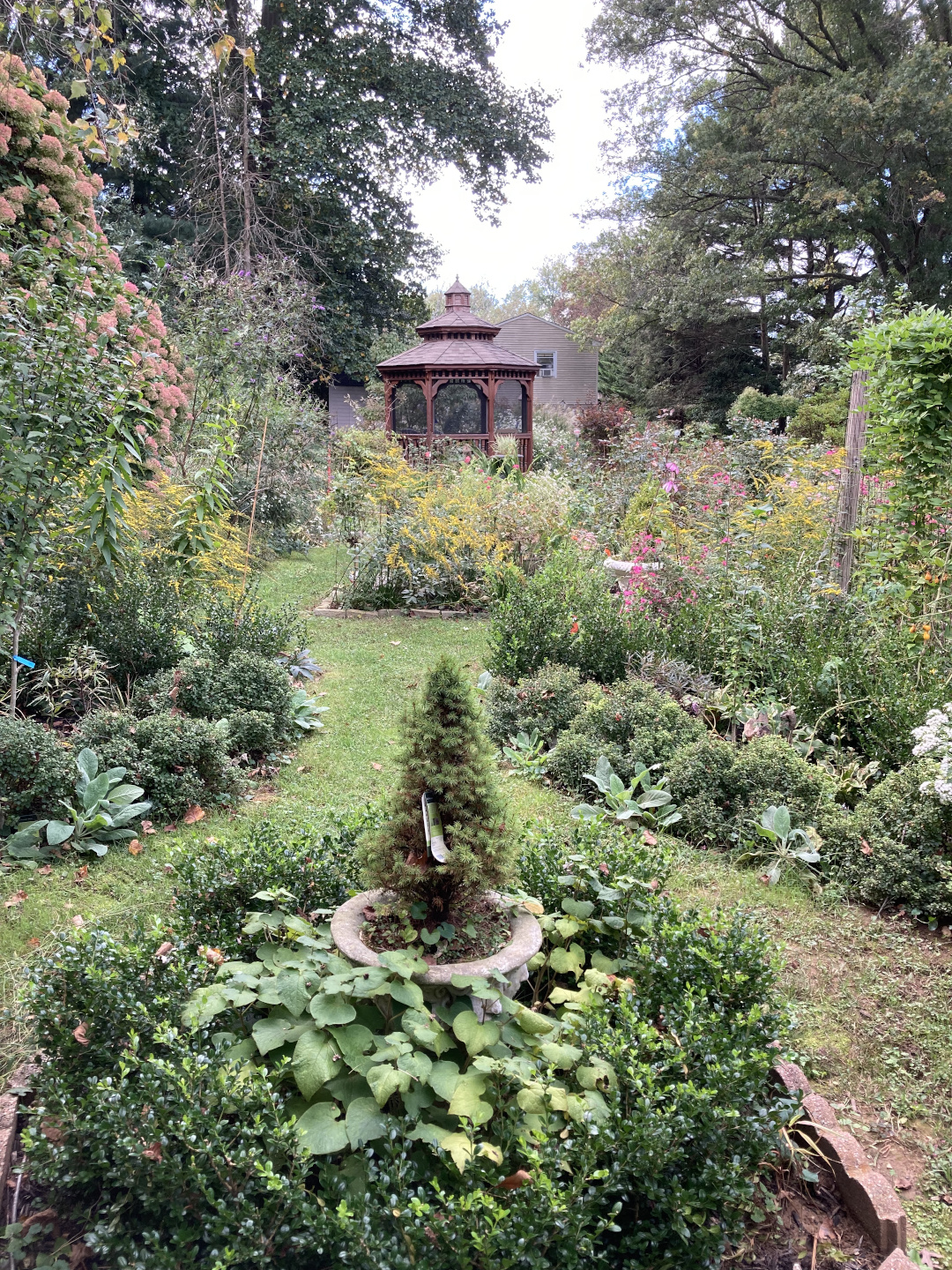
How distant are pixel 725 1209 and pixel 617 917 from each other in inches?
30.0

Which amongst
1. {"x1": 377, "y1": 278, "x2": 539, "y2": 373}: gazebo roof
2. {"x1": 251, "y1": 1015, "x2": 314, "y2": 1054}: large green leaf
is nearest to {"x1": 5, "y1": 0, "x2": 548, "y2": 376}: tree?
{"x1": 377, "y1": 278, "x2": 539, "y2": 373}: gazebo roof

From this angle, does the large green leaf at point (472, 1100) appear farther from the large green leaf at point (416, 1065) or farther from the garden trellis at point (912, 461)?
Answer: the garden trellis at point (912, 461)

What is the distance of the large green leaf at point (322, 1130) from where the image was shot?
1.60 meters

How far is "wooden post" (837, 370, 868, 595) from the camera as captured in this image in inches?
192

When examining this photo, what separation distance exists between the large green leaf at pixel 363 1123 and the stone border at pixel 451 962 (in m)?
0.26

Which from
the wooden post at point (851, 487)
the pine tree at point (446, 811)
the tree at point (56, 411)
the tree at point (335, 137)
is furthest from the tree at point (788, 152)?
the pine tree at point (446, 811)

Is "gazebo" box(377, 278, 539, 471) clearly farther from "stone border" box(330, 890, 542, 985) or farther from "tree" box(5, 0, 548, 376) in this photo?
"stone border" box(330, 890, 542, 985)

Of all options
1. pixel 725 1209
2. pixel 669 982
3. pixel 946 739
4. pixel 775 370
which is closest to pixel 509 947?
pixel 669 982

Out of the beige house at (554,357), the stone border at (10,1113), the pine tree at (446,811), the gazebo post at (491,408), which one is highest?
the beige house at (554,357)

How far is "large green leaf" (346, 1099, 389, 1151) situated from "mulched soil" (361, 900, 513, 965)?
327mm

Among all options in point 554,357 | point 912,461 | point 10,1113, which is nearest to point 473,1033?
point 10,1113

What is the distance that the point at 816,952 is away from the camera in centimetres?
289

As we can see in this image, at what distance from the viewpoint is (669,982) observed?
2.09 m

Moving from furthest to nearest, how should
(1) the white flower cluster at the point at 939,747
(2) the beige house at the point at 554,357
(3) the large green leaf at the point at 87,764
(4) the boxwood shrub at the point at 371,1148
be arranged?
(2) the beige house at the point at 554,357 < (3) the large green leaf at the point at 87,764 < (1) the white flower cluster at the point at 939,747 < (4) the boxwood shrub at the point at 371,1148
